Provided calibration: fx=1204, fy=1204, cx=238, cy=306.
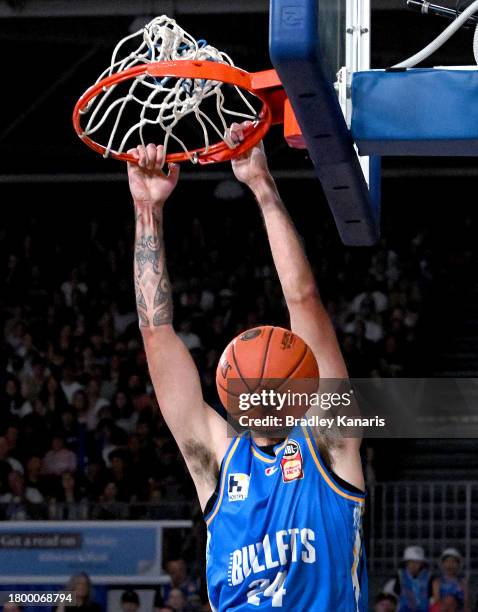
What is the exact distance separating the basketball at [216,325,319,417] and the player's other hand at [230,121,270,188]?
3.13ft

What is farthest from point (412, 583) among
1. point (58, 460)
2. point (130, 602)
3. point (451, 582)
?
point (58, 460)

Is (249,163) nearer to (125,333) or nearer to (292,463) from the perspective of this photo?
(292,463)

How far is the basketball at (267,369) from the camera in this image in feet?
12.3

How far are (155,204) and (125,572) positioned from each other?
23.8ft

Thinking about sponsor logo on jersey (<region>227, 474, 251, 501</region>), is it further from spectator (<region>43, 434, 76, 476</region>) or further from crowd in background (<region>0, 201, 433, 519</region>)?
spectator (<region>43, 434, 76, 476</region>)

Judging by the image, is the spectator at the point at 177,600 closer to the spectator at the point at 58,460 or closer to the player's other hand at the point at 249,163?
the spectator at the point at 58,460

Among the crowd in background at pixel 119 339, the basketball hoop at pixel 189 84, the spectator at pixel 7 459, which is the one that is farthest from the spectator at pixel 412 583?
the basketball hoop at pixel 189 84

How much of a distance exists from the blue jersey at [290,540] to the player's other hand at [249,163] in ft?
3.78

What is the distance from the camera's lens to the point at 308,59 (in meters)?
3.54

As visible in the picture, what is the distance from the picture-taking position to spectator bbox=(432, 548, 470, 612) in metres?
10.4

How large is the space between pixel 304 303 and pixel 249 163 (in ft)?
2.45

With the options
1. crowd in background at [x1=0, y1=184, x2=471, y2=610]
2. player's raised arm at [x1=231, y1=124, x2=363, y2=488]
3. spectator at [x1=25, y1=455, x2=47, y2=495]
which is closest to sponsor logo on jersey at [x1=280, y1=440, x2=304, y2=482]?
player's raised arm at [x1=231, y1=124, x2=363, y2=488]

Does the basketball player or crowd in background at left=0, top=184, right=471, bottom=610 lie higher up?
crowd in background at left=0, top=184, right=471, bottom=610

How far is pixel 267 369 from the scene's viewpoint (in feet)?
12.4
